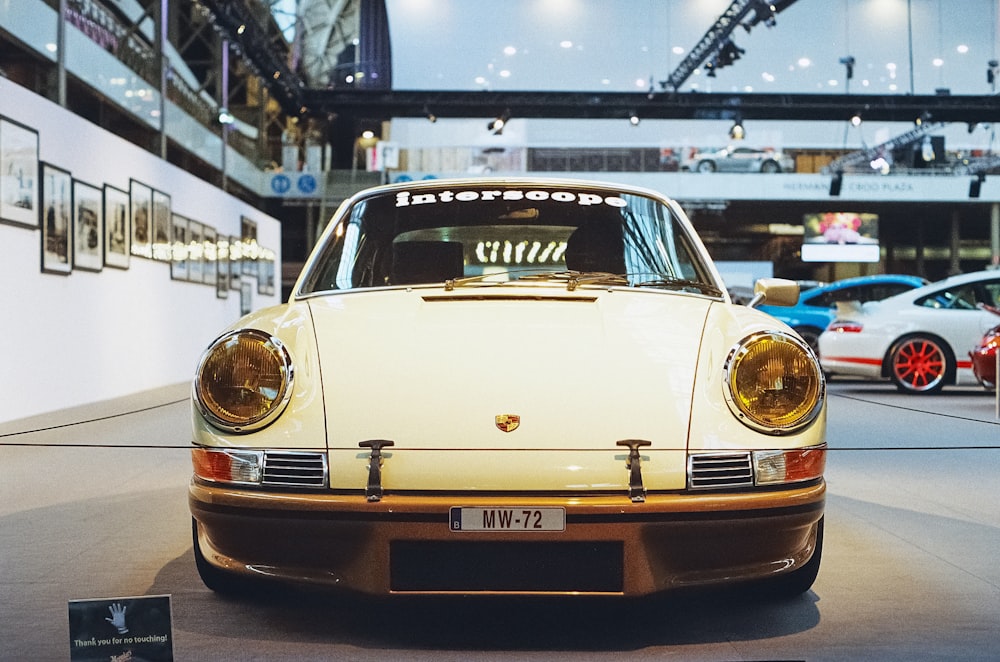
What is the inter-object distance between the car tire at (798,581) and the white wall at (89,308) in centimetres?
865

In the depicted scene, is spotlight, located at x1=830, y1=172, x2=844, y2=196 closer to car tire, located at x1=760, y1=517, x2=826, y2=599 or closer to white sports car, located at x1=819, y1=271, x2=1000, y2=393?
white sports car, located at x1=819, y1=271, x2=1000, y2=393

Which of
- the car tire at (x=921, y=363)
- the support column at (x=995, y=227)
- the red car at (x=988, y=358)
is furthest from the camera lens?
the support column at (x=995, y=227)

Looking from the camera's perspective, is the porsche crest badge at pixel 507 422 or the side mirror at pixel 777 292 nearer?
the porsche crest badge at pixel 507 422

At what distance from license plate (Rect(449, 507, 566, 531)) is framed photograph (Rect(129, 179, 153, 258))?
41.2ft

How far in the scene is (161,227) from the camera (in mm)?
15797

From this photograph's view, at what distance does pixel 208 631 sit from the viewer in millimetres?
3178

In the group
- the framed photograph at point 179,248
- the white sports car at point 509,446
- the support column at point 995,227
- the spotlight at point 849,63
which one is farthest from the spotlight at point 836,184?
the white sports car at point 509,446

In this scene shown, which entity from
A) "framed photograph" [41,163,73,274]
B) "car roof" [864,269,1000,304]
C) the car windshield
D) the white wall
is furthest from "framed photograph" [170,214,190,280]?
the car windshield

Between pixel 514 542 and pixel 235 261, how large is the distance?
18.8 m

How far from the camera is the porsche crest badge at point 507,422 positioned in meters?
2.86

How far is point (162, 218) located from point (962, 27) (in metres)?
21.5

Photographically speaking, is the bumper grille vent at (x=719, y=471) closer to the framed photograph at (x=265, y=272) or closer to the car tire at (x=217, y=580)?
the car tire at (x=217, y=580)

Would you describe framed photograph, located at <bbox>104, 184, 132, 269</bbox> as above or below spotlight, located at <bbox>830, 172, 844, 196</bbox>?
below

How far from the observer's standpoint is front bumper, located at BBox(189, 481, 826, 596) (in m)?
2.76
